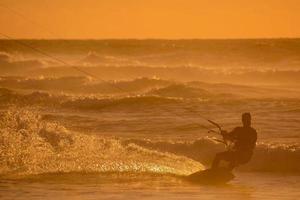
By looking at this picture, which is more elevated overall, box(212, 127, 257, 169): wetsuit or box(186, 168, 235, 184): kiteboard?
box(212, 127, 257, 169): wetsuit

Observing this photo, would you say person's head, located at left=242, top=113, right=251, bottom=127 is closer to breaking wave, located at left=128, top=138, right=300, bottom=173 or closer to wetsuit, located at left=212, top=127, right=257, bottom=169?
wetsuit, located at left=212, top=127, right=257, bottom=169

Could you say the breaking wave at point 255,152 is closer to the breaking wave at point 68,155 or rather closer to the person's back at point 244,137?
the breaking wave at point 68,155

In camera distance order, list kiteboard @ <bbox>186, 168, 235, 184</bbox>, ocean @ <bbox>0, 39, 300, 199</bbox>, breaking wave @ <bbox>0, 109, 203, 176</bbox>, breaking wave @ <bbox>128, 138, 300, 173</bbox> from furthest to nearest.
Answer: breaking wave @ <bbox>128, 138, 300, 173</bbox> → breaking wave @ <bbox>0, 109, 203, 176</bbox> → kiteboard @ <bbox>186, 168, 235, 184</bbox> → ocean @ <bbox>0, 39, 300, 199</bbox>

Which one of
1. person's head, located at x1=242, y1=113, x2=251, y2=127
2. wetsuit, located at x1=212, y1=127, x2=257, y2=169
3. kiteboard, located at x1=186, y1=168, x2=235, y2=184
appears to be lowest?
kiteboard, located at x1=186, y1=168, x2=235, y2=184

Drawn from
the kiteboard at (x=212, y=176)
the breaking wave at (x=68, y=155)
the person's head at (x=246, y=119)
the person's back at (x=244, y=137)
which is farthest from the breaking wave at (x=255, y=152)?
the person's head at (x=246, y=119)

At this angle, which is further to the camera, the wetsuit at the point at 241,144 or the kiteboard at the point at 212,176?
the kiteboard at the point at 212,176

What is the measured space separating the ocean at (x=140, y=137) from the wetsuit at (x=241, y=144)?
62cm

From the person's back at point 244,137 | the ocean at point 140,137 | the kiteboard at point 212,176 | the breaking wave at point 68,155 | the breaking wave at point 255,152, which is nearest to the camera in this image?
the ocean at point 140,137

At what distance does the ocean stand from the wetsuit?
624 millimetres

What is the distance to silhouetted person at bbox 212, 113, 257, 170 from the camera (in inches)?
743

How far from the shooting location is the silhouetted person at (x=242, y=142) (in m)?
18.9

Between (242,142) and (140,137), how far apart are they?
845 centimetres

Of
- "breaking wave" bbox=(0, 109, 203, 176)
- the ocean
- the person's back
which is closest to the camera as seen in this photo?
the ocean

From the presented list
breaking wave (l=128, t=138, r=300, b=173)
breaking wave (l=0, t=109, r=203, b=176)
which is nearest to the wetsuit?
breaking wave (l=0, t=109, r=203, b=176)
